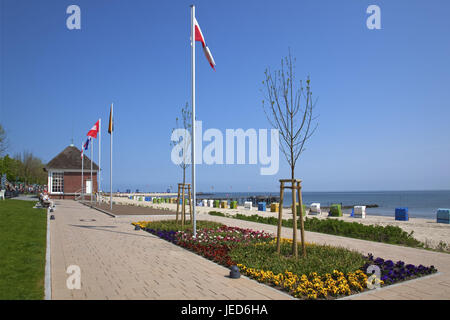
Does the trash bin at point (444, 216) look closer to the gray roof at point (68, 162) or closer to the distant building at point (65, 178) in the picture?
the distant building at point (65, 178)

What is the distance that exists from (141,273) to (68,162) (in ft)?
138

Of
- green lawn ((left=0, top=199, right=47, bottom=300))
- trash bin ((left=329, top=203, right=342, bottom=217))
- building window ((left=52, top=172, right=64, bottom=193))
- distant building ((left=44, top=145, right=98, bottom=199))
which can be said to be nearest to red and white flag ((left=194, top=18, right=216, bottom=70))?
green lawn ((left=0, top=199, right=47, bottom=300))

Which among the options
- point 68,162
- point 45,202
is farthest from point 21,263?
point 68,162

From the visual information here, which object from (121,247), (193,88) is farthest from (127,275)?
(193,88)

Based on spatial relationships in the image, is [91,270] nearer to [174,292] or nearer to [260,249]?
[174,292]

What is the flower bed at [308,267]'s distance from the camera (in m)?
6.00

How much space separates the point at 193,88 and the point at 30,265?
24.8 feet

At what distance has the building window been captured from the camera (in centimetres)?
4391

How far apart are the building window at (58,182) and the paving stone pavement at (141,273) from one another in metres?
35.9

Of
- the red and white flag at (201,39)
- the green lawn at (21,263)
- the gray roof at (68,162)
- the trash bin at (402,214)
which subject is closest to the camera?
the green lawn at (21,263)

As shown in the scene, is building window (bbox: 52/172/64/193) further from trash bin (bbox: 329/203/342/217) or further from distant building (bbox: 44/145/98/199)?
trash bin (bbox: 329/203/342/217)

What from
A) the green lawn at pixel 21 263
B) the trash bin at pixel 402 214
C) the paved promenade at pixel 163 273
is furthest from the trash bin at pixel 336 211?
the green lawn at pixel 21 263

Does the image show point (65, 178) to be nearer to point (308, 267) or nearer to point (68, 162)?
point (68, 162)

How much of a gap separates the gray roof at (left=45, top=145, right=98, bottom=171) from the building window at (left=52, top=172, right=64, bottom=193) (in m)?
1.06
